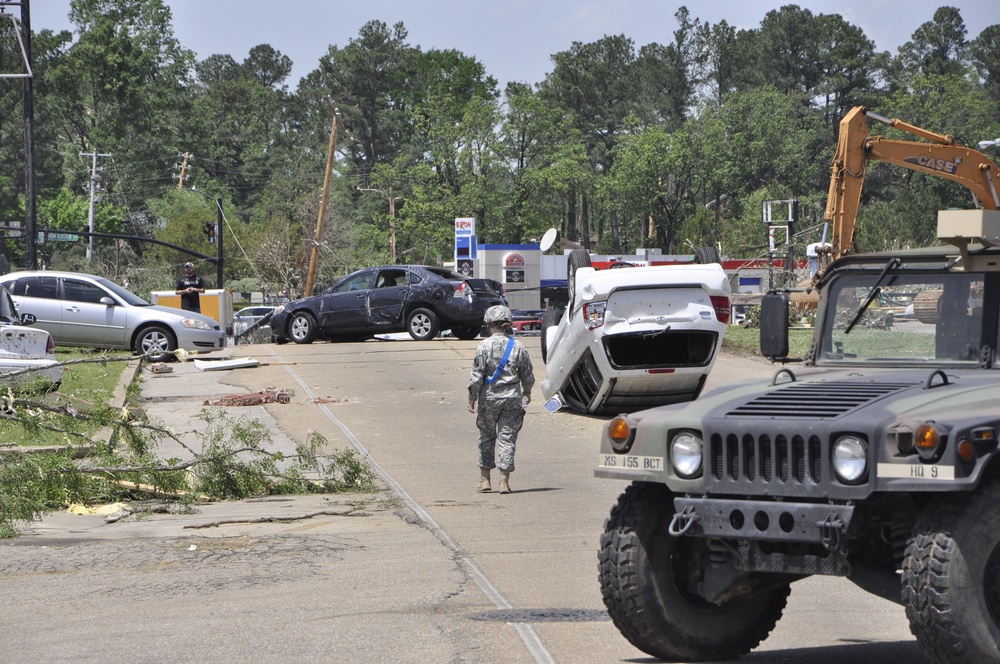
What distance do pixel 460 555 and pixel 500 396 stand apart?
3073 millimetres

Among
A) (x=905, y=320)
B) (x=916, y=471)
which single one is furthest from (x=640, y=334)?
(x=916, y=471)

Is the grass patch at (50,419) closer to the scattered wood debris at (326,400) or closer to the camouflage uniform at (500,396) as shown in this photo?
the camouflage uniform at (500,396)

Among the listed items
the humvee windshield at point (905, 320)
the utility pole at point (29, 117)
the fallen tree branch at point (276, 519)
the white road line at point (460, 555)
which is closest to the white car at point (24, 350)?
the white road line at point (460, 555)

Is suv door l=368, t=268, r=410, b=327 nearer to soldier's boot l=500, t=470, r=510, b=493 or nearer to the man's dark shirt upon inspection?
the man's dark shirt

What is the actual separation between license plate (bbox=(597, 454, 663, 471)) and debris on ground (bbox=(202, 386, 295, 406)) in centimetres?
A: 1368

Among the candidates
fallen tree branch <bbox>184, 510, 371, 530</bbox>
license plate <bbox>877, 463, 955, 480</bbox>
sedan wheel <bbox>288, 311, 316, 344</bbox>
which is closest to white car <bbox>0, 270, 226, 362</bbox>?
sedan wheel <bbox>288, 311, 316, 344</bbox>

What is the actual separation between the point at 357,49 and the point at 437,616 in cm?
9969

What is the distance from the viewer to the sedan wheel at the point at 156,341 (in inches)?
981

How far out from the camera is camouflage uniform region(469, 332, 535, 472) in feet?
38.7

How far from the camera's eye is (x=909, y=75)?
3639 inches

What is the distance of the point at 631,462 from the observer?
Answer: 5.84m

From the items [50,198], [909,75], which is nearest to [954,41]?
[909,75]

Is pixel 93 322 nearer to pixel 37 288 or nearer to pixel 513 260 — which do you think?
pixel 37 288

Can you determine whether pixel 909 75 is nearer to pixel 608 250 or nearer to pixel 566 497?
pixel 608 250
